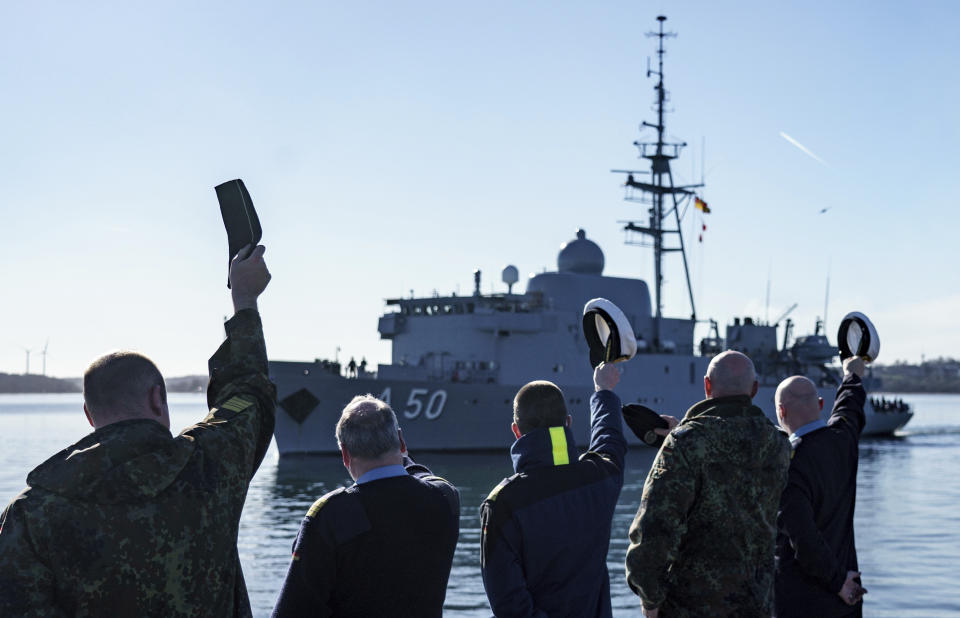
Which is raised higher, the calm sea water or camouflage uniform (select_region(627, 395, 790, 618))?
camouflage uniform (select_region(627, 395, 790, 618))

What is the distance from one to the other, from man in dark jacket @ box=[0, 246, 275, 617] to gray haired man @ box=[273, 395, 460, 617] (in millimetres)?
243

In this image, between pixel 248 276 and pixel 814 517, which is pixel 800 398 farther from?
pixel 248 276

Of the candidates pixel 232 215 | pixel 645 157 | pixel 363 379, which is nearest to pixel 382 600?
pixel 232 215

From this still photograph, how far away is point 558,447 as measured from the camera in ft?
9.75

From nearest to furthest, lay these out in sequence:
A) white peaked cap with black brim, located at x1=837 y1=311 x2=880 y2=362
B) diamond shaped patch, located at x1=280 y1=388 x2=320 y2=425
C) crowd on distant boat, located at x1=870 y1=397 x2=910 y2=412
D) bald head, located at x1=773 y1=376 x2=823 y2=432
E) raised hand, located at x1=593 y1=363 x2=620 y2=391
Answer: raised hand, located at x1=593 y1=363 x2=620 y2=391 < bald head, located at x1=773 y1=376 x2=823 y2=432 < white peaked cap with black brim, located at x1=837 y1=311 x2=880 y2=362 < diamond shaped patch, located at x1=280 y1=388 x2=320 y2=425 < crowd on distant boat, located at x1=870 y1=397 x2=910 y2=412

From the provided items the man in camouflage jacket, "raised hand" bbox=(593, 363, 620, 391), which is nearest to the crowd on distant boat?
"raised hand" bbox=(593, 363, 620, 391)

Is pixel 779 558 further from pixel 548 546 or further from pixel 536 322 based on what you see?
pixel 536 322

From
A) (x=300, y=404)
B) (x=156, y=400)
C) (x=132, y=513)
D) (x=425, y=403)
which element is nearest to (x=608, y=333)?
(x=156, y=400)

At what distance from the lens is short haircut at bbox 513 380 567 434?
9.80 ft

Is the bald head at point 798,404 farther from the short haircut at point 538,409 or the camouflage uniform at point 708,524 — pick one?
the short haircut at point 538,409

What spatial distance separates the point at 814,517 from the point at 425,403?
21.1 metres

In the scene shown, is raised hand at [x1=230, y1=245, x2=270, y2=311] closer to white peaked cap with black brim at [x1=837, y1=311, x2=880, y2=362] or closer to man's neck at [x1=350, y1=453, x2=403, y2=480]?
man's neck at [x1=350, y1=453, x2=403, y2=480]

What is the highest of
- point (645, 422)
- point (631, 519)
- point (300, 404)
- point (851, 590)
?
point (645, 422)

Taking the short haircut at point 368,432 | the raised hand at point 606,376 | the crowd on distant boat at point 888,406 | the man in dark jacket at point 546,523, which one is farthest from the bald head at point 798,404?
the crowd on distant boat at point 888,406
